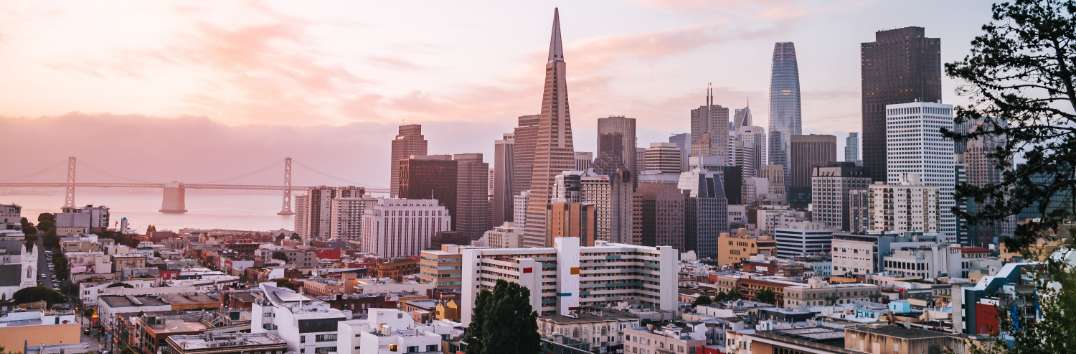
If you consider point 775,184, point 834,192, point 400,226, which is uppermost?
point 775,184

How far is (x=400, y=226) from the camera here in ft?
280

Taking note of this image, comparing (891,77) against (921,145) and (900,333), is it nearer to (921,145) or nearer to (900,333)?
(921,145)

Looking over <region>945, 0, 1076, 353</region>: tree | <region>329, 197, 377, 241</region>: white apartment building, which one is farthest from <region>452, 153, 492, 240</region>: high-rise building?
<region>945, 0, 1076, 353</region>: tree

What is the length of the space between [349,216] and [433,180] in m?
12.9

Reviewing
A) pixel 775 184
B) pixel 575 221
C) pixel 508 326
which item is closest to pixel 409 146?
pixel 775 184

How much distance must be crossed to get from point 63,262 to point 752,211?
7263 cm

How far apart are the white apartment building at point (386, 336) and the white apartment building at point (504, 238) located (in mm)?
51896

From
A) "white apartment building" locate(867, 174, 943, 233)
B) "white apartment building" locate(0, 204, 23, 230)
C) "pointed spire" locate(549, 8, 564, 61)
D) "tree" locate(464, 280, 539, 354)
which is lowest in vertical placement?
"tree" locate(464, 280, 539, 354)

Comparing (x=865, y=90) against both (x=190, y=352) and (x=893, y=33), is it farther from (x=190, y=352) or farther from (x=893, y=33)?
(x=190, y=352)

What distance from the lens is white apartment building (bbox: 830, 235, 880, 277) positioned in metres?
53.0

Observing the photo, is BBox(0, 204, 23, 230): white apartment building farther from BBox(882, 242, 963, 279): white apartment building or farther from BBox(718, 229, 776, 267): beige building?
BBox(882, 242, 963, 279): white apartment building

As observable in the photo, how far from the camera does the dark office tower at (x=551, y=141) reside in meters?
77.1

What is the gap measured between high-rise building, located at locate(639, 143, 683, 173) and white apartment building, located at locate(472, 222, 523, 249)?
3769 cm

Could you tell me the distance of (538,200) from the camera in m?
80.5
